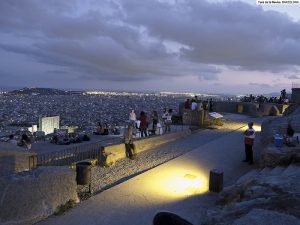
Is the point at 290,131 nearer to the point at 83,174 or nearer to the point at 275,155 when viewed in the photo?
the point at 275,155

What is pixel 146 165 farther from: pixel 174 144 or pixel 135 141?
pixel 174 144

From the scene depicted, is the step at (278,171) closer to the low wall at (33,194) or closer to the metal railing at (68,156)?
the low wall at (33,194)

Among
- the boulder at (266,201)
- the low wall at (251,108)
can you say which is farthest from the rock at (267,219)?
the low wall at (251,108)

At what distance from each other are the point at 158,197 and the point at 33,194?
320 centimetres

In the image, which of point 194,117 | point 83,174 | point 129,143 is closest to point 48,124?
point 194,117

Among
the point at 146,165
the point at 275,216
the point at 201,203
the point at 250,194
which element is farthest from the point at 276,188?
the point at 146,165

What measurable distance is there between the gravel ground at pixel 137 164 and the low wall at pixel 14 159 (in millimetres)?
2048

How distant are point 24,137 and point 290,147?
42.5 ft

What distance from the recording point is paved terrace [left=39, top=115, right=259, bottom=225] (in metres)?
7.90

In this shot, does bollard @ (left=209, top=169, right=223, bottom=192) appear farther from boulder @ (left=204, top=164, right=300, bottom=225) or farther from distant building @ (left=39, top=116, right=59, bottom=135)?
distant building @ (left=39, top=116, right=59, bottom=135)

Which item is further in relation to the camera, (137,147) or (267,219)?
(137,147)

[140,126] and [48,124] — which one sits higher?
[140,126]

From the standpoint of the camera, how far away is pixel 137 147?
16062 millimetres

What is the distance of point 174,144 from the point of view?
18297 mm
